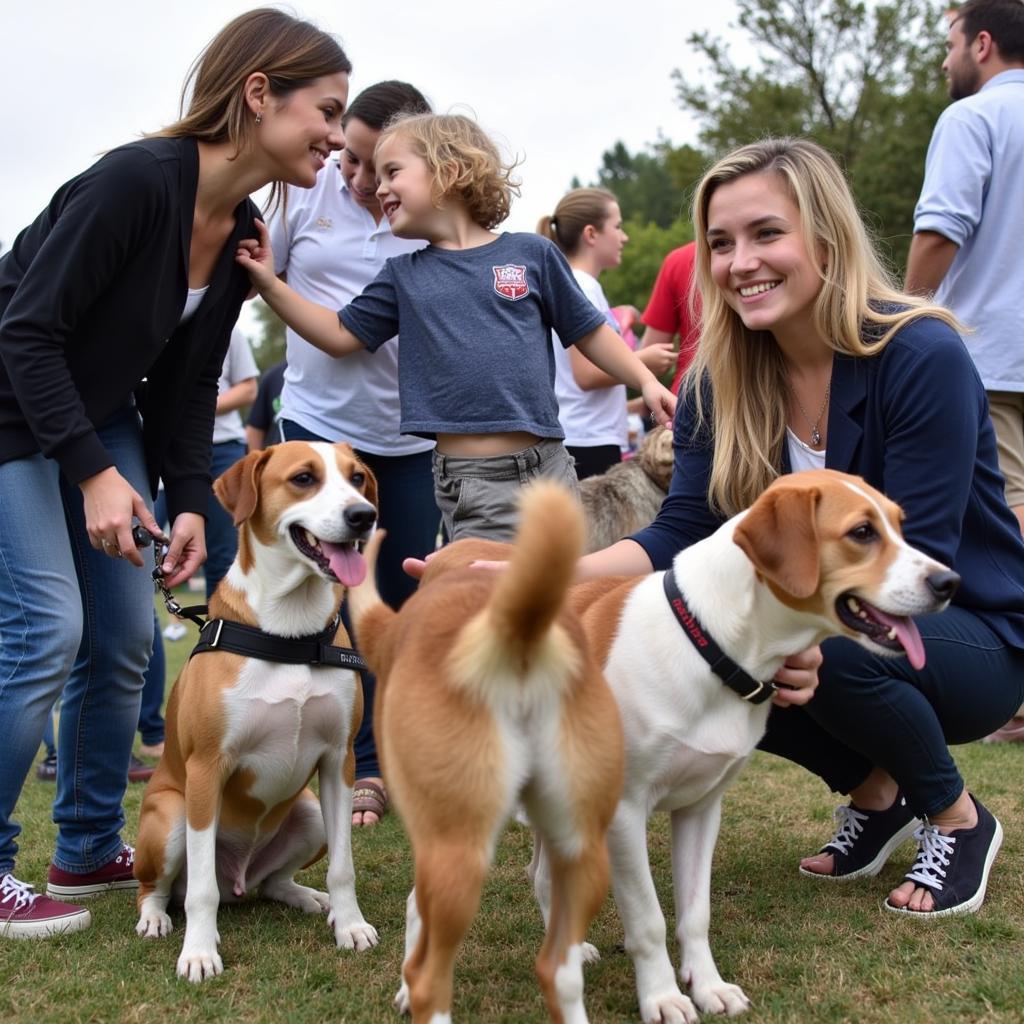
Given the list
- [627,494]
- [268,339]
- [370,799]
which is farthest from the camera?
[268,339]

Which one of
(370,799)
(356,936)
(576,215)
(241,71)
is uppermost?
(241,71)

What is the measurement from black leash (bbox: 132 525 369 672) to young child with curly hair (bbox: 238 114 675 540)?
0.91m

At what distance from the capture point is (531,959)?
3.22 metres

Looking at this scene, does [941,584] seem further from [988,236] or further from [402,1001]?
[988,236]

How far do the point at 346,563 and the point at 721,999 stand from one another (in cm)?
165

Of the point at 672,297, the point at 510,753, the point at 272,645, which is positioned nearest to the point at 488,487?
the point at 272,645

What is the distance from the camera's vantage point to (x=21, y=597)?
3.54 meters

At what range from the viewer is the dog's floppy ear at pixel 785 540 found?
110 inches

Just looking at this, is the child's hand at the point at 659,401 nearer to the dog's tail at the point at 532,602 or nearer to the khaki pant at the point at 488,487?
the khaki pant at the point at 488,487

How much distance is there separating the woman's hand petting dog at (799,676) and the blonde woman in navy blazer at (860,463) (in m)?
0.07

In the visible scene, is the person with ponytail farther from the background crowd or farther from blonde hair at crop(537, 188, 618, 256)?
the background crowd

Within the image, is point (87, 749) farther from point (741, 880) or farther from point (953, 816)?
point (953, 816)

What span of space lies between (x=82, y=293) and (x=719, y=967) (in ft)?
8.88

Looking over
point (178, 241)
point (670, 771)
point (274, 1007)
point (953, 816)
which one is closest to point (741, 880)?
point (953, 816)
